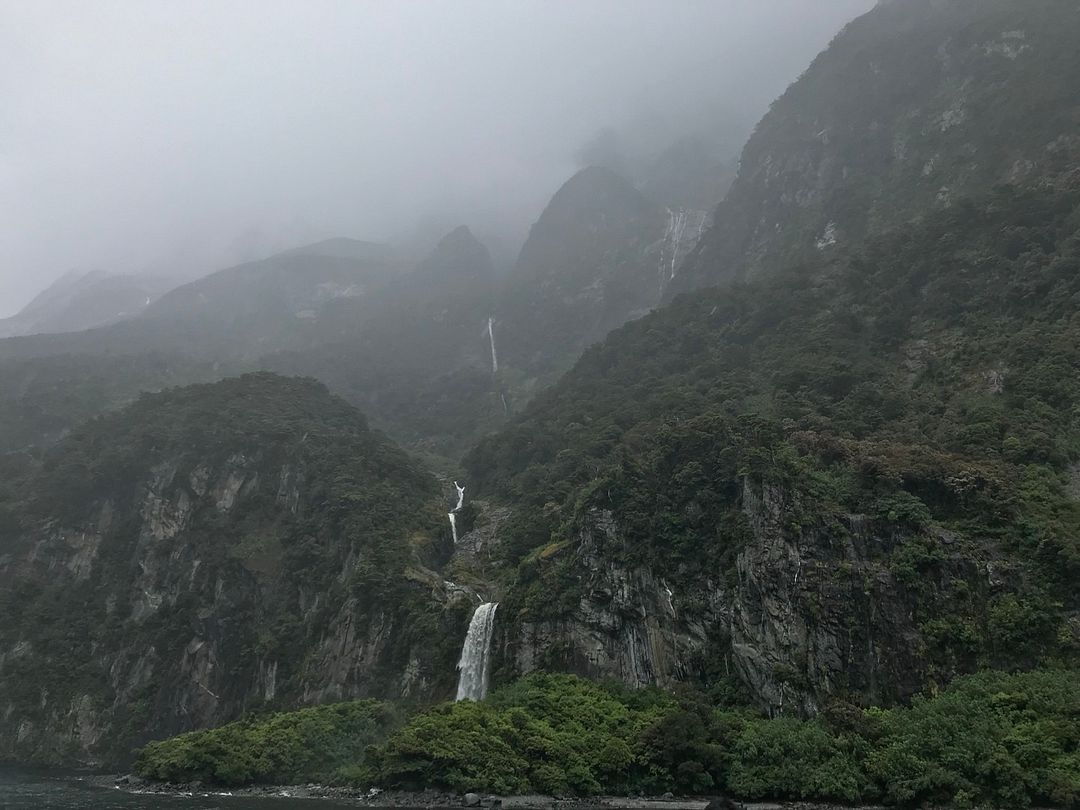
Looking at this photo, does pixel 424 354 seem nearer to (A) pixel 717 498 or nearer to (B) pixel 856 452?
(A) pixel 717 498

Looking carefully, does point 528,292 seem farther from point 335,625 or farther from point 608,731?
point 608,731

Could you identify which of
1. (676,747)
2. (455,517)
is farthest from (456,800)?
(455,517)

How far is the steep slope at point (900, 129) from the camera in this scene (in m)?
79.3

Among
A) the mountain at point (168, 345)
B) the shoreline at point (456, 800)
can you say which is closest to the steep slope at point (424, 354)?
the mountain at point (168, 345)

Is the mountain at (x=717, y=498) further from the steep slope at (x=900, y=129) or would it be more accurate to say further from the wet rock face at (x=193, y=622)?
the steep slope at (x=900, y=129)

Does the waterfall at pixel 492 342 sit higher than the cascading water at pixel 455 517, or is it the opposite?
the waterfall at pixel 492 342

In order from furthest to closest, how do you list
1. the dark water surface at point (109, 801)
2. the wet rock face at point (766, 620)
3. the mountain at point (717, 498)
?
the wet rock face at point (766, 620)
the mountain at point (717, 498)
the dark water surface at point (109, 801)

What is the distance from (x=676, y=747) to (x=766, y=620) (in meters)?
9.49

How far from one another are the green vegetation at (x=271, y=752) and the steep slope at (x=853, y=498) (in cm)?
1062

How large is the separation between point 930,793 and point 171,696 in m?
57.9

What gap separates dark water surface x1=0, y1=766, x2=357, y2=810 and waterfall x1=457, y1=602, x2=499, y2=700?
1324cm

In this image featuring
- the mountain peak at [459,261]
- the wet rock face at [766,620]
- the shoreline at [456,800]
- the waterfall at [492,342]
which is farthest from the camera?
the mountain peak at [459,261]

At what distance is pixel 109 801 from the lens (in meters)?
36.5

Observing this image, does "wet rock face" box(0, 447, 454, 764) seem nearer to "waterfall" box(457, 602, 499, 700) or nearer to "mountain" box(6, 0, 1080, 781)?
"mountain" box(6, 0, 1080, 781)
